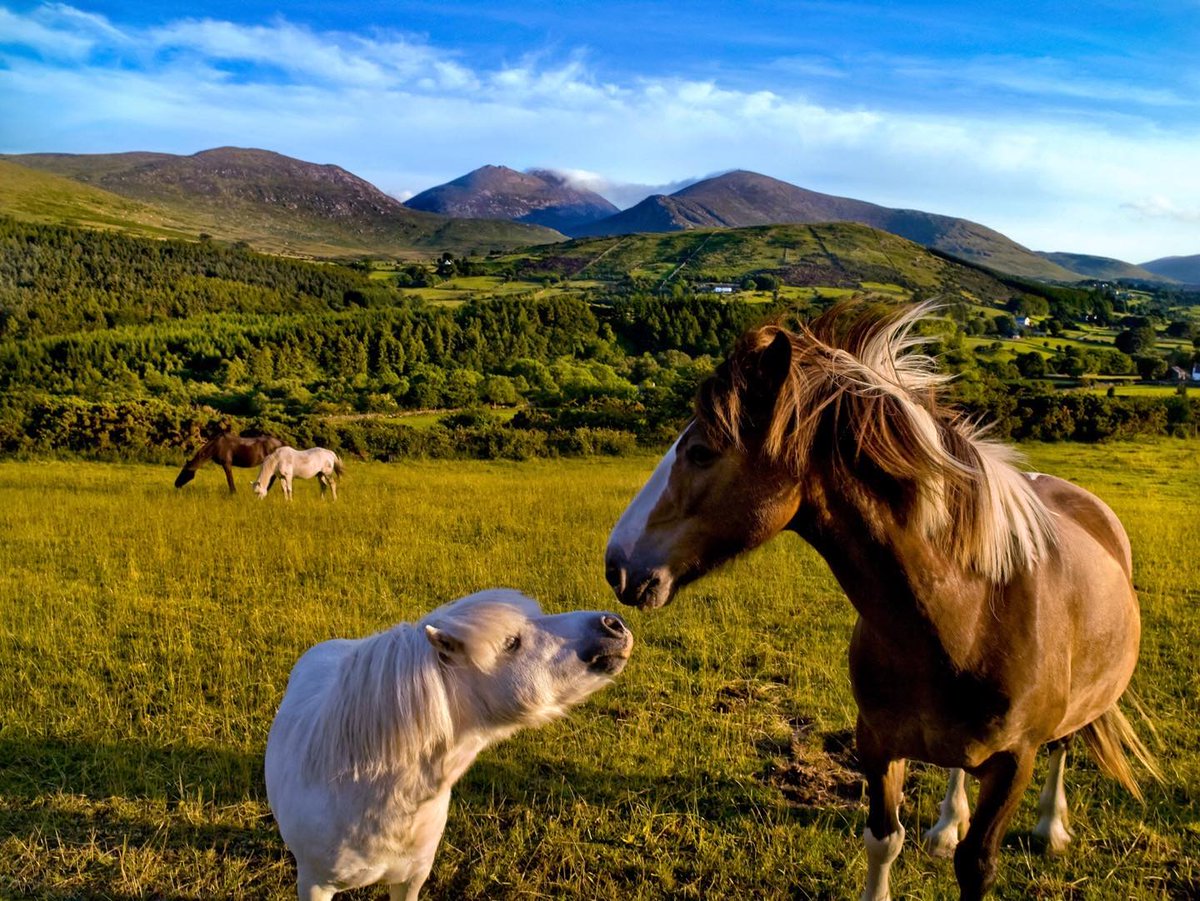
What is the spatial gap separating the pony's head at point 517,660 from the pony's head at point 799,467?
0.37 meters

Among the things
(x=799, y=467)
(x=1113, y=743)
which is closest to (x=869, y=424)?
(x=799, y=467)

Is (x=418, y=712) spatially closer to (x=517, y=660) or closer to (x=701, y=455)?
(x=517, y=660)

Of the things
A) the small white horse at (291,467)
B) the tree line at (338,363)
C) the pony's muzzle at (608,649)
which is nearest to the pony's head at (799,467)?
the pony's muzzle at (608,649)

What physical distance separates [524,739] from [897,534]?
3.70 metres

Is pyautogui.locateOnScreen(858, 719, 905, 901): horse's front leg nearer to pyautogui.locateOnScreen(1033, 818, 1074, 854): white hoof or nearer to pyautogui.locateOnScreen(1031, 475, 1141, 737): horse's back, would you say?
pyautogui.locateOnScreen(1031, 475, 1141, 737): horse's back

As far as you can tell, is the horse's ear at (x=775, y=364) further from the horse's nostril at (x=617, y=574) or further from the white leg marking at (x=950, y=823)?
the white leg marking at (x=950, y=823)

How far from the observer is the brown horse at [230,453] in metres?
15.6

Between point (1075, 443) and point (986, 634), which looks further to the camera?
point (1075, 443)

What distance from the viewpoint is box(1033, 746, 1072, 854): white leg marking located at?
3.98 metres

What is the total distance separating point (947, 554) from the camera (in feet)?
8.09

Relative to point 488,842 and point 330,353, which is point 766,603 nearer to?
point 488,842

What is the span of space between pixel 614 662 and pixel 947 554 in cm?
130

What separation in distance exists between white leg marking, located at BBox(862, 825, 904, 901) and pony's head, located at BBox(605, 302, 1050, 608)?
170 centimetres

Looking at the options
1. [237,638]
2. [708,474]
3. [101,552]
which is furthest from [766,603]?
[101,552]
